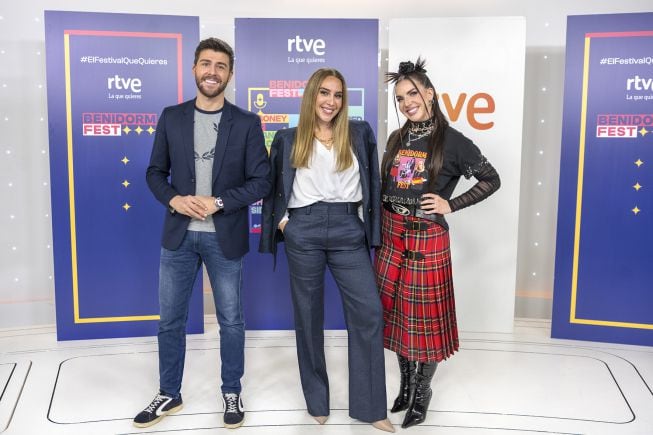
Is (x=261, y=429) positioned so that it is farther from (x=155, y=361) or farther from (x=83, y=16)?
(x=83, y=16)

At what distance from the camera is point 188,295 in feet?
8.68

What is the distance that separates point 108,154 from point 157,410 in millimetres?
1606

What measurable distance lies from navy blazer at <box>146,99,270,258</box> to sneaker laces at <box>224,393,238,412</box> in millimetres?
654

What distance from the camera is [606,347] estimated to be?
3.68 meters

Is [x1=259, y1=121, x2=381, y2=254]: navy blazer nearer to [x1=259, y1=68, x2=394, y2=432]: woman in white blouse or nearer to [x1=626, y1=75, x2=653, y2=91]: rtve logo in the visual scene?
[x1=259, y1=68, x2=394, y2=432]: woman in white blouse

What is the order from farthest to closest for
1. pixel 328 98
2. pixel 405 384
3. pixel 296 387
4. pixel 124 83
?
1. pixel 124 83
2. pixel 296 387
3. pixel 405 384
4. pixel 328 98

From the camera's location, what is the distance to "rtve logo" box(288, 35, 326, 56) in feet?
11.8

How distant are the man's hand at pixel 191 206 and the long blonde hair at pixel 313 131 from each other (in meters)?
0.41

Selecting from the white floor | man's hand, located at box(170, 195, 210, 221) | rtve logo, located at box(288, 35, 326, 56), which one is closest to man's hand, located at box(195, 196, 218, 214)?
man's hand, located at box(170, 195, 210, 221)

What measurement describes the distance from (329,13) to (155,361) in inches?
101

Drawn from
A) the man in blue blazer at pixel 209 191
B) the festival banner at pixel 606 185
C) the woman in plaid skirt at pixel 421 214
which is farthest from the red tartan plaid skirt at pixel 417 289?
the festival banner at pixel 606 185

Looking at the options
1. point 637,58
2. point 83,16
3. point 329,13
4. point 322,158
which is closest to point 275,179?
point 322,158

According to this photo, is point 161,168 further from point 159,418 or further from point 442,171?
point 442,171

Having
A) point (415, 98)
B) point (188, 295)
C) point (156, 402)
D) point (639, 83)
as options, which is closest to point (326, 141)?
point (415, 98)
